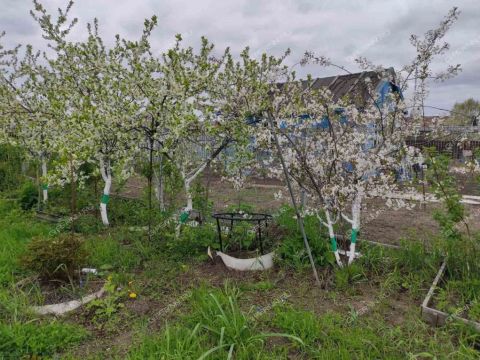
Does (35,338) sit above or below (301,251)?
below

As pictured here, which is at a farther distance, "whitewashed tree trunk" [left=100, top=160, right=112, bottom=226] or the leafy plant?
"whitewashed tree trunk" [left=100, top=160, right=112, bottom=226]

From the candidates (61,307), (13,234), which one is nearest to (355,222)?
(61,307)

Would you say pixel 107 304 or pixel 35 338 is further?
pixel 107 304

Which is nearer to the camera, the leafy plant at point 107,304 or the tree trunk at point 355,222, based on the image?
the leafy plant at point 107,304

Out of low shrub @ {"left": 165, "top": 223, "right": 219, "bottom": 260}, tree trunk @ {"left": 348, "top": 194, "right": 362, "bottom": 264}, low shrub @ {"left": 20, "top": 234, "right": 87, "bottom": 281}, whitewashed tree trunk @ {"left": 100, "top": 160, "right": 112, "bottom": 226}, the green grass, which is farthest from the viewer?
whitewashed tree trunk @ {"left": 100, "top": 160, "right": 112, "bottom": 226}

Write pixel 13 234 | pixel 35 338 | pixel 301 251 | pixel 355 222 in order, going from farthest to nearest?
pixel 13 234 < pixel 301 251 < pixel 355 222 < pixel 35 338

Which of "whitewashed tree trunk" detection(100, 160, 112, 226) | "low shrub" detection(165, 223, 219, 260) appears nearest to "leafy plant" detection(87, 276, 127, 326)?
"low shrub" detection(165, 223, 219, 260)

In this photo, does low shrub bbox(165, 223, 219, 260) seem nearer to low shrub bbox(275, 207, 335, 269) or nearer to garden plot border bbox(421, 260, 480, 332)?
low shrub bbox(275, 207, 335, 269)

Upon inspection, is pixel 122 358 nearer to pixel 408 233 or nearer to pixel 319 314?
pixel 319 314

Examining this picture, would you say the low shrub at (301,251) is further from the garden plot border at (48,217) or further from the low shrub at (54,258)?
the garden plot border at (48,217)

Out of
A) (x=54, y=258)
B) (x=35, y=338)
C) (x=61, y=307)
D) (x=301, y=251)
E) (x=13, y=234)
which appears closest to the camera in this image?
(x=35, y=338)

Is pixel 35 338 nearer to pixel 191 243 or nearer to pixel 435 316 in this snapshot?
pixel 191 243

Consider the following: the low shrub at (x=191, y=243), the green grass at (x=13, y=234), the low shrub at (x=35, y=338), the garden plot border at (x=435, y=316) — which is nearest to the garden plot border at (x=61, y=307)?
the low shrub at (x=35, y=338)

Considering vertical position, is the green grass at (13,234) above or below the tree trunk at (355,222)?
below
